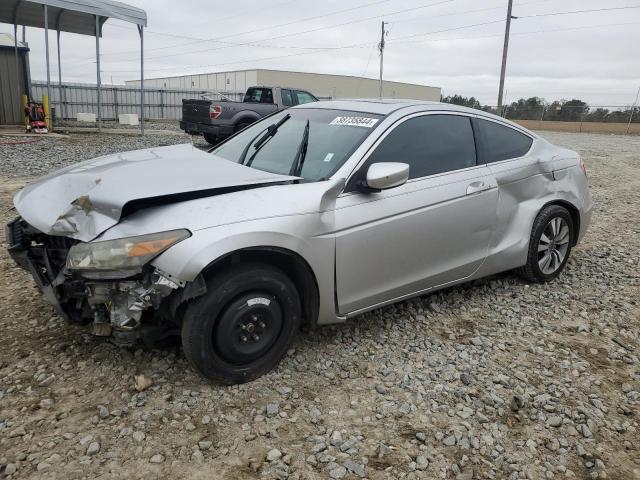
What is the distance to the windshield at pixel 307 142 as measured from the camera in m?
3.25

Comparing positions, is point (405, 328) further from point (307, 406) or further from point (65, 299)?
point (65, 299)

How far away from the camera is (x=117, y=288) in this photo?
2561 mm

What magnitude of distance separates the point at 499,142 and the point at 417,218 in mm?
1306

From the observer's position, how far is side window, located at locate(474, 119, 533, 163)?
3938mm

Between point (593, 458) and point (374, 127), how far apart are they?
2.28 metres

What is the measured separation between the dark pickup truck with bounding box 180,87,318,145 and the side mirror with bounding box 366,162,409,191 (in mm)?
10567

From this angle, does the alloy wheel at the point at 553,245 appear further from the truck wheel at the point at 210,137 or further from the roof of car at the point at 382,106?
the truck wheel at the point at 210,137

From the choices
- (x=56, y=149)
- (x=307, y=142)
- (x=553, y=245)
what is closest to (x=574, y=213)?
(x=553, y=245)

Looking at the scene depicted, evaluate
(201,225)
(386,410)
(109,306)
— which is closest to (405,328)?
(386,410)

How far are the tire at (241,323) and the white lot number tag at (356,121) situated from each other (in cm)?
127

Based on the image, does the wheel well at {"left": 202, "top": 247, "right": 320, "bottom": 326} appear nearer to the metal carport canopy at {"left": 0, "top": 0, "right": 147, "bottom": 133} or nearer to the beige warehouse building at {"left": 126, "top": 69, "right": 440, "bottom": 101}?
the metal carport canopy at {"left": 0, "top": 0, "right": 147, "bottom": 133}

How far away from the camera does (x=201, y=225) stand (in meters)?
2.56

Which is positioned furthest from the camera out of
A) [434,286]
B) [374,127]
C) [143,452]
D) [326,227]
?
[434,286]

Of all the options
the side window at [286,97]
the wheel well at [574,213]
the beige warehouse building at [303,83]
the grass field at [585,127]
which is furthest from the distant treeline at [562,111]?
the wheel well at [574,213]
